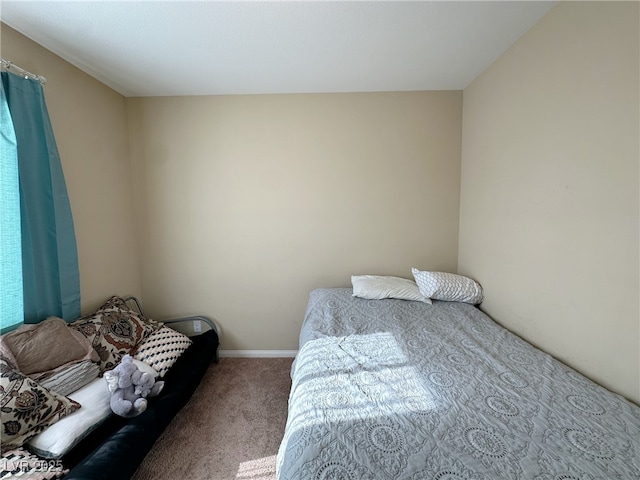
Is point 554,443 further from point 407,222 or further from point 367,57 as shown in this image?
point 367,57

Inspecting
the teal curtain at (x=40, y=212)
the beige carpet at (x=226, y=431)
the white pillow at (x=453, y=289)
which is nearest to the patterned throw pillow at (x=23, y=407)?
the teal curtain at (x=40, y=212)

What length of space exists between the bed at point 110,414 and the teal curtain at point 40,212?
0.23 m

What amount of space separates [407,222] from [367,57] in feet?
4.54

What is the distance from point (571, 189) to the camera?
1323 mm

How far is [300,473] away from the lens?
0.78 m

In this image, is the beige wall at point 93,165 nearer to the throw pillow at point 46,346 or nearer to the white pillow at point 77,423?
the throw pillow at point 46,346

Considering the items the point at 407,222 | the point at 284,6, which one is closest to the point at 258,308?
the point at 407,222

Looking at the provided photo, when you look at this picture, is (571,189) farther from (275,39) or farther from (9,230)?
(9,230)

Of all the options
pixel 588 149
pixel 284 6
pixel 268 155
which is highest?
pixel 284 6

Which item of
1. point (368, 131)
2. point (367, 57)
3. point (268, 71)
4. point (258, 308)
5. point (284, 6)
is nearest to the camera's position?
point (284, 6)

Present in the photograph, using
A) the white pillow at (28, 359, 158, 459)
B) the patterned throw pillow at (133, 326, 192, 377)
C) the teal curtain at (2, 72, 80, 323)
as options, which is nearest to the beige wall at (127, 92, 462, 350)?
the patterned throw pillow at (133, 326, 192, 377)

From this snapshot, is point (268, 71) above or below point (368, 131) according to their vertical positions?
above

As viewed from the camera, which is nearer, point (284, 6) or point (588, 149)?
point (588, 149)

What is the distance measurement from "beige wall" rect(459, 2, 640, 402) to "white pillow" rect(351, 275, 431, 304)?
545mm
